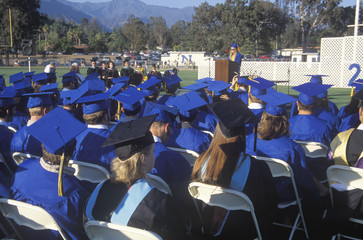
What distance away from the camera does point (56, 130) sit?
259cm

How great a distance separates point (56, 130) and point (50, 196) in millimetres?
577

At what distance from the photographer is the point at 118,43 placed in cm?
8356

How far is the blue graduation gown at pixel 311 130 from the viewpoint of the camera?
4.22 m

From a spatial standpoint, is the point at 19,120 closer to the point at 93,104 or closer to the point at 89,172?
the point at 93,104

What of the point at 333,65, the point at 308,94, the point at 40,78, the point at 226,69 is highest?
the point at 333,65

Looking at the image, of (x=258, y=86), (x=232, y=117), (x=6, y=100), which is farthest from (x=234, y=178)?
(x=258, y=86)

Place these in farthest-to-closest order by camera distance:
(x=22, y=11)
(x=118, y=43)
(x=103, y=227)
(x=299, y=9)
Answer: (x=118, y=43)
(x=299, y=9)
(x=22, y=11)
(x=103, y=227)

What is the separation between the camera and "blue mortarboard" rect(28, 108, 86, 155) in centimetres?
240

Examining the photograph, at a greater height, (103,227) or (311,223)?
(103,227)

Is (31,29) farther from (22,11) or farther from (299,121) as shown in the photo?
(299,121)

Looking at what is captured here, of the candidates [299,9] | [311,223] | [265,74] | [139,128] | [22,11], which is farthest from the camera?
[299,9]

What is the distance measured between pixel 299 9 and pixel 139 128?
60.5m

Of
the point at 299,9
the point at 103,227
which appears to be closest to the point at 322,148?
the point at 103,227

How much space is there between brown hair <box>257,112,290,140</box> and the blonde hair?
149 centimetres
